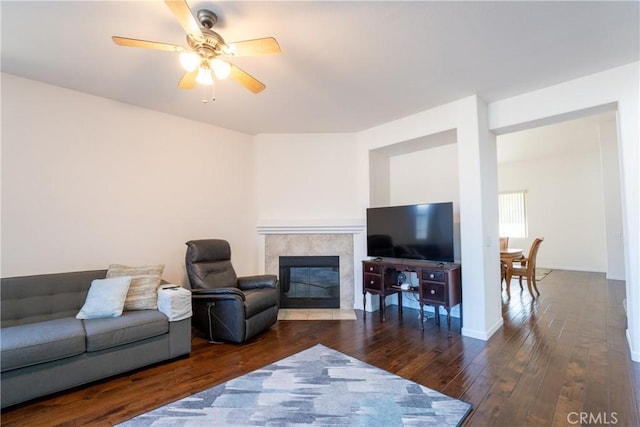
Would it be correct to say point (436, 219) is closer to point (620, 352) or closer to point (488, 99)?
point (488, 99)

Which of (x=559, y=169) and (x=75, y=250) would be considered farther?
(x=559, y=169)

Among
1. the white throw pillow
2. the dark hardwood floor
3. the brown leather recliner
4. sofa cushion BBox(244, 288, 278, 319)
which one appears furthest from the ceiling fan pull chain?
the dark hardwood floor

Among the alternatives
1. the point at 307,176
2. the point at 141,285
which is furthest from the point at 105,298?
the point at 307,176

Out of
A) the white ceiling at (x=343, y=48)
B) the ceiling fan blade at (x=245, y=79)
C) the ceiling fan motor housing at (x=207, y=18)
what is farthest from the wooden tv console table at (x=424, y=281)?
the ceiling fan motor housing at (x=207, y=18)

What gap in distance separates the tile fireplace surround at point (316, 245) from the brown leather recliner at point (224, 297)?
0.72 meters

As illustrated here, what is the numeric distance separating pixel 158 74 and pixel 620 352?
5.17 m

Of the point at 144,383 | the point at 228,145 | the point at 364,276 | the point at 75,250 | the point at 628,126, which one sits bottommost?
the point at 144,383

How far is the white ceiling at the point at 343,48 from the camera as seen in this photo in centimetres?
193

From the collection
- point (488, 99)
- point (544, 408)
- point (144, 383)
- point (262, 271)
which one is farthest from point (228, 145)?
point (544, 408)

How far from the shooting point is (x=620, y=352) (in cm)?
269

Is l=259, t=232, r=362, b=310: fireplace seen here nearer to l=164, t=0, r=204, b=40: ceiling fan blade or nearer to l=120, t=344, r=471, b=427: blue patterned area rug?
l=120, t=344, r=471, b=427: blue patterned area rug

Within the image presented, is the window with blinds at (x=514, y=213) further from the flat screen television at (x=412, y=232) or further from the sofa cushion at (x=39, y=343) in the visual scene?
the sofa cushion at (x=39, y=343)

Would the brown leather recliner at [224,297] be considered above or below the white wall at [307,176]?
below

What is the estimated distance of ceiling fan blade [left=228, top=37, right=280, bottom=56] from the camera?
6.10 feet
